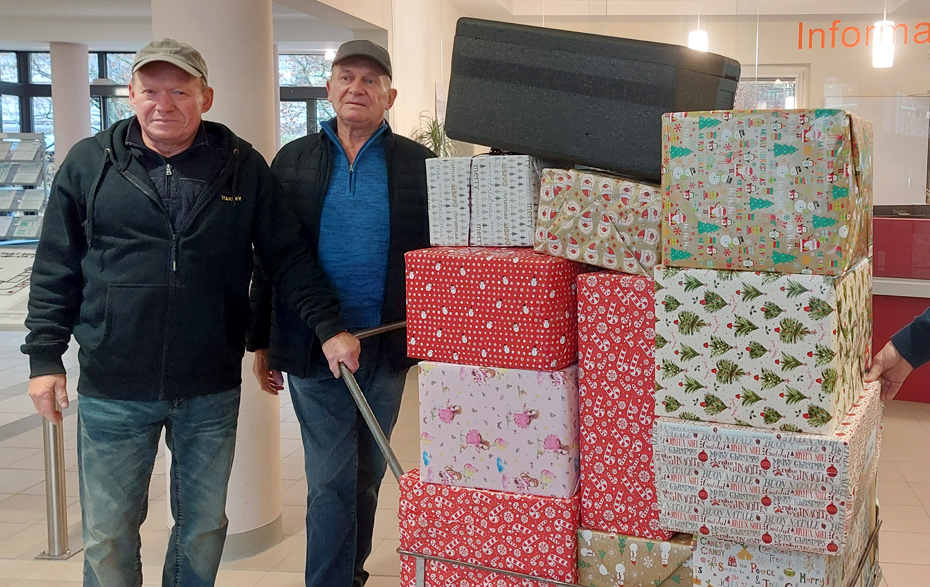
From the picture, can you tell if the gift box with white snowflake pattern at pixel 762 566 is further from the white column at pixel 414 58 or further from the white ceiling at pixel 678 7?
the white ceiling at pixel 678 7

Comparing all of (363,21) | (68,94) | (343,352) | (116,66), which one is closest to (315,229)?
(343,352)

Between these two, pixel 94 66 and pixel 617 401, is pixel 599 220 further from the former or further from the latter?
pixel 94 66

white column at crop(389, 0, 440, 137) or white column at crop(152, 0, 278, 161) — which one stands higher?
white column at crop(389, 0, 440, 137)

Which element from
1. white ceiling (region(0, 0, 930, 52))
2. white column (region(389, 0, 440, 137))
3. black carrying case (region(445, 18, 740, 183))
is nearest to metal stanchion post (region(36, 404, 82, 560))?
black carrying case (region(445, 18, 740, 183))

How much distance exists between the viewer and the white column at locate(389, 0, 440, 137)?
6.42 metres

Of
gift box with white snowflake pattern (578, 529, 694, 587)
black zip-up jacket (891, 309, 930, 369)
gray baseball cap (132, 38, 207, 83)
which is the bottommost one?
gift box with white snowflake pattern (578, 529, 694, 587)

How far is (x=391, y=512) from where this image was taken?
149 inches

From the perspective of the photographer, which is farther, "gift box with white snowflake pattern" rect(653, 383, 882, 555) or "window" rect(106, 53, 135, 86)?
"window" rect(106, 53, 135, 86)

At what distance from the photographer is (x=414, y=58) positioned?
271 inches

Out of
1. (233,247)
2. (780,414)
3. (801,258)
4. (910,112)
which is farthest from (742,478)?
(910,112)

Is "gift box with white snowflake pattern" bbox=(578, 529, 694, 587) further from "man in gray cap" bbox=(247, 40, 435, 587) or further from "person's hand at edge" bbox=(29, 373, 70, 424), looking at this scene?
"person's hand at edge" bbox=(29, 373, 70, 424)

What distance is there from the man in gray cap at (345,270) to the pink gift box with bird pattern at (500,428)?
0.71 m

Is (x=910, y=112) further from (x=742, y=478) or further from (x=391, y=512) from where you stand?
(x=742, y=478)

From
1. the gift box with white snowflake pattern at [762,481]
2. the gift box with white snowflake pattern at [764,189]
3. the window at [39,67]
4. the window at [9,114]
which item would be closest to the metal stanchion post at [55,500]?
the gift box with white snowflake pattern at [762,481]
